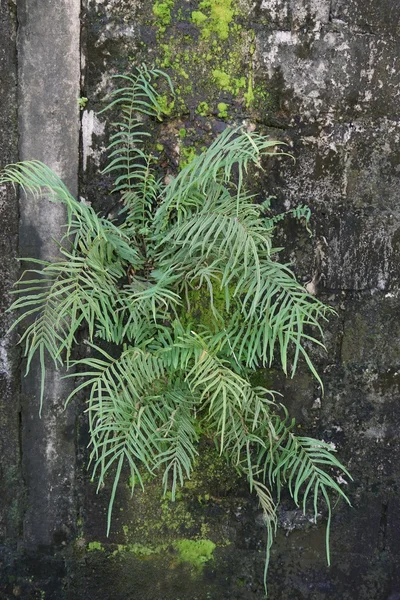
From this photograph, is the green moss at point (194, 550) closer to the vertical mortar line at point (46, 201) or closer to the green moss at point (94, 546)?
the green moss at point (94, 546)

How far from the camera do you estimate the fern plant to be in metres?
2.12

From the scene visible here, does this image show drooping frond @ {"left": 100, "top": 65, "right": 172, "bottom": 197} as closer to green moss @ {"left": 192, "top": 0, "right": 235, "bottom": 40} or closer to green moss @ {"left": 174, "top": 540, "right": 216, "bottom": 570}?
green moss @ {"left": 192, "top": 0, "right": 235, "bottom": 40}

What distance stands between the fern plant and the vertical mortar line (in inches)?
5.0

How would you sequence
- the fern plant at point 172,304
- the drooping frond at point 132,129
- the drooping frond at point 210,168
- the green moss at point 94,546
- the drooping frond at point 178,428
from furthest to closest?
1. the green moss at point 94,546
2. the drooping frond at point 132,129
3. the drooping frond at point 178,428
4. the fern plant at point 172,304
5. the drooping frond at point 210,168

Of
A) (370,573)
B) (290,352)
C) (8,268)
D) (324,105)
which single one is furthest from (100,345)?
(370,573)

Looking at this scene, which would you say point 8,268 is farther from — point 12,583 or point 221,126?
point 12,583

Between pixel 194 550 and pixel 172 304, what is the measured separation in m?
1.19

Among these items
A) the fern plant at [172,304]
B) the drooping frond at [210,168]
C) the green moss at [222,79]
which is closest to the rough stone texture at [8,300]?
the fern plant at [172,304]

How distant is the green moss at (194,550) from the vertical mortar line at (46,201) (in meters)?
0.50

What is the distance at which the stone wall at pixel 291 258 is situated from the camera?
96.3 inches

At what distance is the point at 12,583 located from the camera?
2.68 meters

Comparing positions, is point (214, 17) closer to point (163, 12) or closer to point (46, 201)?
point (163, 12)

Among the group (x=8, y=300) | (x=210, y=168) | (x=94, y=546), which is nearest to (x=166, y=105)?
(x=210, y=168)

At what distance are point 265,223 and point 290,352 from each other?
593 mm
